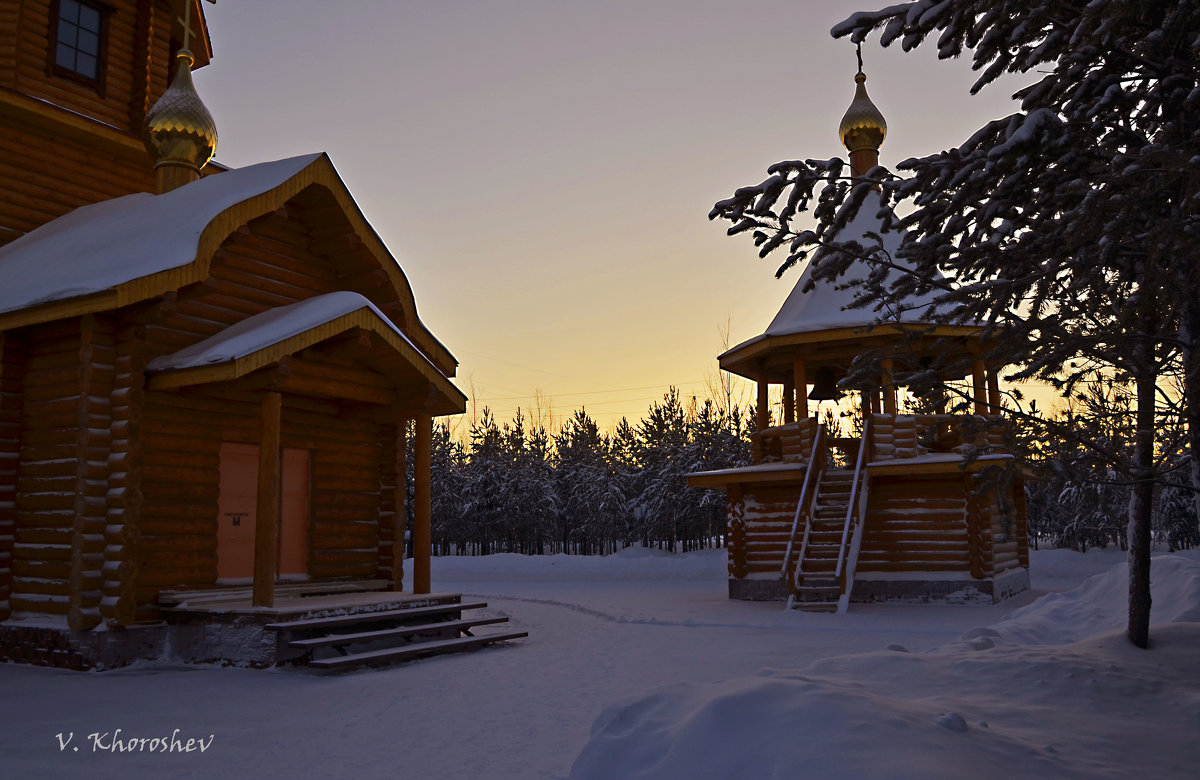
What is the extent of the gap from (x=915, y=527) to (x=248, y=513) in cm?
1138

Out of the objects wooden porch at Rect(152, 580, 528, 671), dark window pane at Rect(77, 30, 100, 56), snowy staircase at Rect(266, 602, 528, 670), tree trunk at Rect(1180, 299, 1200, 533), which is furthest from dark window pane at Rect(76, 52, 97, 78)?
tree trunk at Rect(1180, 299, 1200, 533)

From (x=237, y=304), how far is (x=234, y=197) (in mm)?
1411

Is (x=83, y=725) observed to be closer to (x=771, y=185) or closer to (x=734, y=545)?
(x=771, y=185)

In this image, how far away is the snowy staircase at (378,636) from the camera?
9.61 meters

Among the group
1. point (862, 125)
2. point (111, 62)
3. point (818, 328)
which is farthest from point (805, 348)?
point (111, 62)

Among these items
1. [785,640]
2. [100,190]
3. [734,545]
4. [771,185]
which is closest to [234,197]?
[100,190]

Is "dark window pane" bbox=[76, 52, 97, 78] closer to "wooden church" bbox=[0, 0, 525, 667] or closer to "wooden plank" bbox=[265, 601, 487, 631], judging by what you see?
"wooden church" bbox=[0, 0, 525, 667]

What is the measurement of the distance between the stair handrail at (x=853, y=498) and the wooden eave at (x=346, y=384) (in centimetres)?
708

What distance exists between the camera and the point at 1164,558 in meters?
13.2

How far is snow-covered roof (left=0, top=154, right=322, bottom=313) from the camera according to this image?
10227mm

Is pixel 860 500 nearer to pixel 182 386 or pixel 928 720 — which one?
pixel 182 386

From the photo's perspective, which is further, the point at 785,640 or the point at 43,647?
the point at 785,640

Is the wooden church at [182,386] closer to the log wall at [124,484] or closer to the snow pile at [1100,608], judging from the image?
the log wall at [124,484]

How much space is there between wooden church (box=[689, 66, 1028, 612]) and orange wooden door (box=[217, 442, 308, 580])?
7898 millimetres
